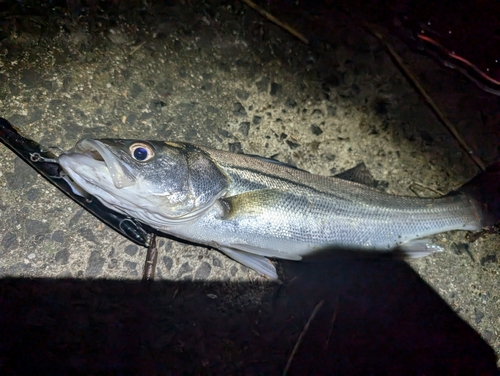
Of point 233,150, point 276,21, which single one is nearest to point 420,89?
point 276,21

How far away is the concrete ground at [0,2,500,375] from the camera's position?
85.7 inches

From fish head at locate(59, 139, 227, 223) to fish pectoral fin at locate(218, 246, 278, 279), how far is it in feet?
1.40

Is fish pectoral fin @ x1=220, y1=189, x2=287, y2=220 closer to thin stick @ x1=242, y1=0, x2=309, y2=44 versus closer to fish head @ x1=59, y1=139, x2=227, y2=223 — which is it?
fish head @ x1=59, y1=139, x2=227, y2=223

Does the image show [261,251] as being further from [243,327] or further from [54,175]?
[54,175]

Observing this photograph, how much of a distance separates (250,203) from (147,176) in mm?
657

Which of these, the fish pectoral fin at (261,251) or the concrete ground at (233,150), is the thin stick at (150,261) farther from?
the fish pectoral fin at (261,251)

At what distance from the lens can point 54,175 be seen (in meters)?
2.02

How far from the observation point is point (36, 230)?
2.19 meters

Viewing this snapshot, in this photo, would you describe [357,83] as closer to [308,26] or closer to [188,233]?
[308,26]

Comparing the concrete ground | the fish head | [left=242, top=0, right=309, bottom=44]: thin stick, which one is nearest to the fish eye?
the fish head

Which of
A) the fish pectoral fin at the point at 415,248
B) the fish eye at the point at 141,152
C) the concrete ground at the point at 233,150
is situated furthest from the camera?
the fish pectoral fin at the point at 415,248

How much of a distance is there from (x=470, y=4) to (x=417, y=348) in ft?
10.7

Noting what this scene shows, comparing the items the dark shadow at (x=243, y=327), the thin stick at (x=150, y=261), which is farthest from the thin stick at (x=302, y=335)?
the thin stick at (x=150, y=261)

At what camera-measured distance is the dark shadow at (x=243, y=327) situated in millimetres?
2094
